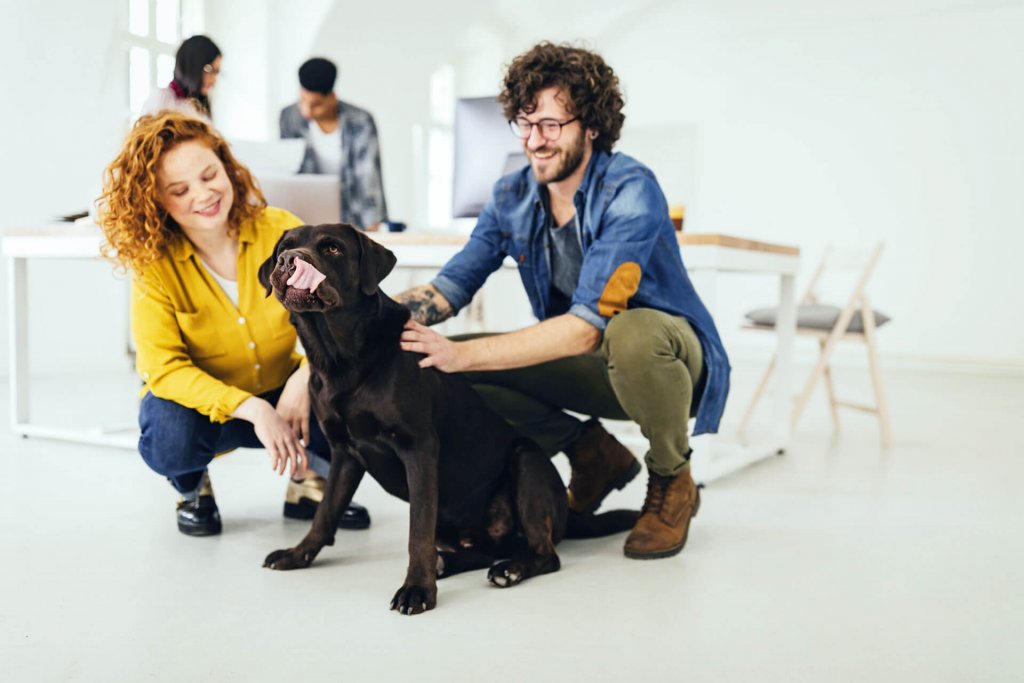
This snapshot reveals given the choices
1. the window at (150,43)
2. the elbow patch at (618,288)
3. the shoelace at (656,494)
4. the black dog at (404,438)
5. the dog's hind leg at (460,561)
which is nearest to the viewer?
the black dog at (404,438)

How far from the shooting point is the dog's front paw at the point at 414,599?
4.69 ft

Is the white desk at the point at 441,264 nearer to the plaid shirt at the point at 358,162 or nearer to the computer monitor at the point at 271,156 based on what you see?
the computer monitor at the point at 271,156

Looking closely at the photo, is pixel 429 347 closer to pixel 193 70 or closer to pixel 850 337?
pixel 193 70

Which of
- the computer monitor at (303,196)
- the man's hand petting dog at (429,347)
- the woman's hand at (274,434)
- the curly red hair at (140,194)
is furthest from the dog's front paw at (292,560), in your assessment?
the computer monitor at (303,196)

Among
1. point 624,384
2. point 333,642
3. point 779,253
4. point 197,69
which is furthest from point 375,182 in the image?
point 333,642

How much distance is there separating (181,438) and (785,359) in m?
2.09

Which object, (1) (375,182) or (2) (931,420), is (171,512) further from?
(2) (931,420)

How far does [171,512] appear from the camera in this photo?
2098 mm

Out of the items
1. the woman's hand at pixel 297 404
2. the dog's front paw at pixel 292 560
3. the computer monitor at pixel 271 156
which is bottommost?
the dog's front paw at pixel 292 560

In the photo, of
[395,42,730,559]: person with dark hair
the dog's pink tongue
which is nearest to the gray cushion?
[395,42,730,559]: person with dark hair

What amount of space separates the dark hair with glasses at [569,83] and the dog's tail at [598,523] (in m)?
0.80

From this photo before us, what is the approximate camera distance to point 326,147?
4012 millimetres

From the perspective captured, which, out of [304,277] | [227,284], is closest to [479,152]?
[227,284]

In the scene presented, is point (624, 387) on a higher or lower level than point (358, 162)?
lower
